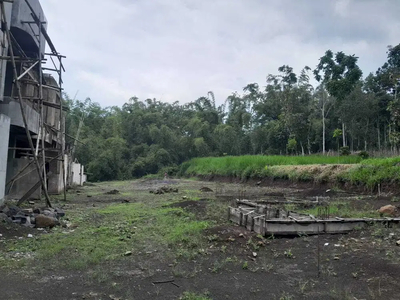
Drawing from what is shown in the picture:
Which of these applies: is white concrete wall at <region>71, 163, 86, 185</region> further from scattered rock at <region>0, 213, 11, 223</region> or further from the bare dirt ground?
the bare dirt ground

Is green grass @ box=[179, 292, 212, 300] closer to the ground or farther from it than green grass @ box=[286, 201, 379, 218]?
closer to the ground

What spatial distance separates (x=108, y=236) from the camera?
7.63 m

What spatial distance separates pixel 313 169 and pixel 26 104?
14.1m

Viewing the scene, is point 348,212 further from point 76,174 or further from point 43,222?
point 76,174

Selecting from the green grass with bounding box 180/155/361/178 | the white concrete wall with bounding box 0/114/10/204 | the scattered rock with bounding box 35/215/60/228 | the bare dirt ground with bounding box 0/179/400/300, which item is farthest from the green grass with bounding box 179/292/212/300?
the green grass with bounding box 180/155/361/178

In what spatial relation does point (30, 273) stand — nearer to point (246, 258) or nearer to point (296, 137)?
point (246, 258)

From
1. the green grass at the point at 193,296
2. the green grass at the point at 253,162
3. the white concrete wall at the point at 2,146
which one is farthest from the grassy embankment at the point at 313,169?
the white concrete wall at the point at 2,146

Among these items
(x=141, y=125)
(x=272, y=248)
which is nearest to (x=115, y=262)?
(x=272, y=248)

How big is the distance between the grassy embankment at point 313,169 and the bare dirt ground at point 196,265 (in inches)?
312

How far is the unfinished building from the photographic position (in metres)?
A: 10.7

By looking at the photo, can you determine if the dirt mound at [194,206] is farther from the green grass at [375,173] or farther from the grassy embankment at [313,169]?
the grassy embankment at [313,169]

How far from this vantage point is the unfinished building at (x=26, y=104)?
10.7 metres

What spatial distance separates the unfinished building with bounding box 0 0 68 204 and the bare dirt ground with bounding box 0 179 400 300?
4.19 meters

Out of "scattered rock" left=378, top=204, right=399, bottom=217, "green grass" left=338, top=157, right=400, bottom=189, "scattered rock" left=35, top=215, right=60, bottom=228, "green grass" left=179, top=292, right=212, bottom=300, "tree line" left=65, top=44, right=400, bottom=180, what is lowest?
"green grass" left=179, top=292, right=212, bottom=300
